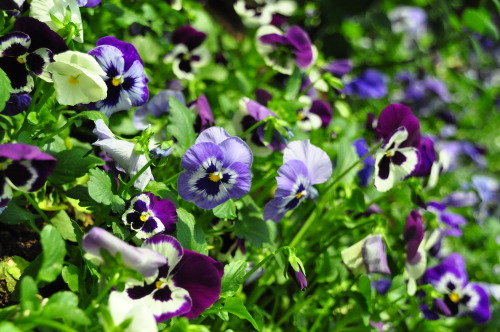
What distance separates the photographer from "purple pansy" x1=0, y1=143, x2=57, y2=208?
67 cm

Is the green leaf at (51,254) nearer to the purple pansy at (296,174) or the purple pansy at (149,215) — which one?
the purple pansy at (149,215)

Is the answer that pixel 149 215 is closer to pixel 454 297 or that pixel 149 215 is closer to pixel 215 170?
pixel 215 170

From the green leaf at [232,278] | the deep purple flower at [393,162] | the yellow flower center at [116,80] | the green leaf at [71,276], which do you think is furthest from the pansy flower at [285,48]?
the green leaf at [71,276]

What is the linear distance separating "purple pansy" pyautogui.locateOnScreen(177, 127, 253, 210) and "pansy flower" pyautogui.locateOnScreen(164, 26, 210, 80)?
52 centimetres

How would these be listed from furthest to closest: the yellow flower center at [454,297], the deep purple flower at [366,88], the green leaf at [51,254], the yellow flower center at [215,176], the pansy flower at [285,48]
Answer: the deep purple flower at [366,88] → the pansy flower at [285,48] → the yellow flower center at [454,297] → the yellow flower center at [215,176] → the green leaf at [51,254]

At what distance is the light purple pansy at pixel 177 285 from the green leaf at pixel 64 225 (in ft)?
0.76

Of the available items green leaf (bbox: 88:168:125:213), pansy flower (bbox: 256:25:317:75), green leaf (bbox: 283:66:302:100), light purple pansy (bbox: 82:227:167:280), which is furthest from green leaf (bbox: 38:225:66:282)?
pansy flower (bbox: 256:25:317:75)

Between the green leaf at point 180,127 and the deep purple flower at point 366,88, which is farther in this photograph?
the deep purple flower at point 366,88

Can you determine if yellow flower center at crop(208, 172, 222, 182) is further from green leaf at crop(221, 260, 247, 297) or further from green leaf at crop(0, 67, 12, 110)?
green leaf at crop(0, 67, 12, 110)

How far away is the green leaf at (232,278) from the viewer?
84cm

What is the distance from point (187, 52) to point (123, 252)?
80 cm

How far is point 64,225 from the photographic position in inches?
37.4

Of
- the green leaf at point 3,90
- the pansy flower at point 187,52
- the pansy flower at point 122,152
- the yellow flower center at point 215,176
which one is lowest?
the pansy flower at point 187,52

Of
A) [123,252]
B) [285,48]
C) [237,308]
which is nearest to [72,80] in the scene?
[123,252]
